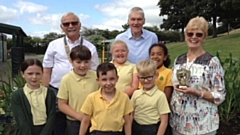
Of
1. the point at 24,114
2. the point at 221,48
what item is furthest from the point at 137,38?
the point at 221,48

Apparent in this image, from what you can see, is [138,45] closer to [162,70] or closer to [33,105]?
[162,70]

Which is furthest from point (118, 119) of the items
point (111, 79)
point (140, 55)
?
point (140, 55)

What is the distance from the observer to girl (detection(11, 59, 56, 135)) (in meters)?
2.96

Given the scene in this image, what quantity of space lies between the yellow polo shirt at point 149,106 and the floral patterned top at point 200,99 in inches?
4.7

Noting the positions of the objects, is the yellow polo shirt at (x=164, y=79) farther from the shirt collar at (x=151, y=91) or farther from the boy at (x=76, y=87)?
the boy at (x=76, y=87)

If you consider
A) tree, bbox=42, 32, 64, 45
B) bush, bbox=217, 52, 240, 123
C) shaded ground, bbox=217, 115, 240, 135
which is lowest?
shaded ground, bbox=217, 115, 240, 135

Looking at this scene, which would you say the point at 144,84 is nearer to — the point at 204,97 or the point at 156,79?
the point at 156,79

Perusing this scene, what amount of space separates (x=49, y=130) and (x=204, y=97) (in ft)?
4.87

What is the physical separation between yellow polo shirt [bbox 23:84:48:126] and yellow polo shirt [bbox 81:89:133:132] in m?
0.44

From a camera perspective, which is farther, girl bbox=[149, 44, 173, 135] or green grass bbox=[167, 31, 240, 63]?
green grass bbox=[167, 31, 240, 63]

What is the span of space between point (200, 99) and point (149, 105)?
1.56 ft

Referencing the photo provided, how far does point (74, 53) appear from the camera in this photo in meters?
3.06

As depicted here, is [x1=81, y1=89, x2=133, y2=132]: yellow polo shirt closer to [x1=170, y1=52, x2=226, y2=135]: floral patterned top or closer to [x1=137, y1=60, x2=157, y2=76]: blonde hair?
[x1=137, y1=60, x2=157, y2=76]: blonde hair

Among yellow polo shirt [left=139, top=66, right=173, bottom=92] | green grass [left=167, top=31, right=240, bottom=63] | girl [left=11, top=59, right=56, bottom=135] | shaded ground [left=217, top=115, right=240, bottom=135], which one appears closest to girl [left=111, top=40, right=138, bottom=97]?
yellow polo shirt [left=139, top=66, right=173, bottom=92]
